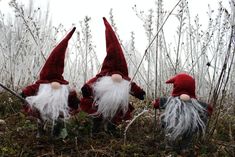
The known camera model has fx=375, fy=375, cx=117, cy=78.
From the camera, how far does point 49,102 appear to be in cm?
299

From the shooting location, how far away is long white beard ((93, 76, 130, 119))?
3137 millimetres

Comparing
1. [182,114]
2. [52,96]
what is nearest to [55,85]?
[52,96]

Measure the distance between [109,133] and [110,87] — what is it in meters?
0.44

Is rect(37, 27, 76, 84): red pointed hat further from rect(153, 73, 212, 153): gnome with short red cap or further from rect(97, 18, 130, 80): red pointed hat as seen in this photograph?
rect(153, 73, 212, 153): gnome with short red cap

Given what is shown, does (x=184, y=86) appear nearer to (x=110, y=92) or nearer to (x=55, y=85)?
(x=110, y=92)

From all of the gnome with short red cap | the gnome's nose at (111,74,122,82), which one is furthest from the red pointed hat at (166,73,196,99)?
the gnome's nose at (111,74,122,82)

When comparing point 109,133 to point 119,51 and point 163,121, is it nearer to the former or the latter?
point 163,121

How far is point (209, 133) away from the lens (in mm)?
3137

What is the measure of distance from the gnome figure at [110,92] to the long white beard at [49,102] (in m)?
0.24

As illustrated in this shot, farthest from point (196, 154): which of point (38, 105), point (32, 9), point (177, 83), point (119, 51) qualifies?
point (32, 9)

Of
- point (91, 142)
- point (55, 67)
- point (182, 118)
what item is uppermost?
point (55, 67)

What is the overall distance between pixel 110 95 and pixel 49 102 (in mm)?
506

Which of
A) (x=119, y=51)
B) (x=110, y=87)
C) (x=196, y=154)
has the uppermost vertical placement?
(x=119, y=51)

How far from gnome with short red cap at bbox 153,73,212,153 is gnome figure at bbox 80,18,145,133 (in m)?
0.30
